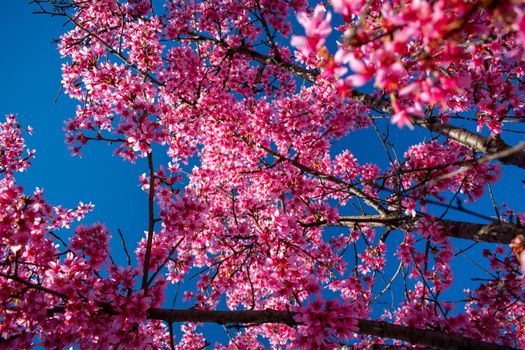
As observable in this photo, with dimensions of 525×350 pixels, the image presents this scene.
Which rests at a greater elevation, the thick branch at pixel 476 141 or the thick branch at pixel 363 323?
the thick branch at pixel 476 141

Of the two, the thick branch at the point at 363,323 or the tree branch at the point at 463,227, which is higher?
the tree branch at the point at 463,227

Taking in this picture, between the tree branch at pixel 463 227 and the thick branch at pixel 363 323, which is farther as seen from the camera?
the tree branch at pixel 463 227

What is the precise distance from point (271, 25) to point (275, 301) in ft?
25.1

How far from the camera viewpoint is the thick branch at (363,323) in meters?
3.20

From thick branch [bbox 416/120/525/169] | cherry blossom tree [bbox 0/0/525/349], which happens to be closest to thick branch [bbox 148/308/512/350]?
cherry blossom tree [bbox 0/0/525/349]

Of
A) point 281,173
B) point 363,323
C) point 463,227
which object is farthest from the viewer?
point 281,173

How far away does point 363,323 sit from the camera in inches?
136

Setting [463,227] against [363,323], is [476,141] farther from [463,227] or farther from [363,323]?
[363,323]

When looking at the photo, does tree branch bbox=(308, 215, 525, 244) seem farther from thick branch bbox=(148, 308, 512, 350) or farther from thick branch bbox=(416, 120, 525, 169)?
thick branch bbox=(148, 308, 512, 350)

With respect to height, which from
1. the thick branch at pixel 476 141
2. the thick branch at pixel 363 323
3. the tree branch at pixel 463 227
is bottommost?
the thick branch at pixel 363 323

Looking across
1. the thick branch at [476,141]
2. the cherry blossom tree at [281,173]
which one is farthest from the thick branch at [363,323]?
the thick branch at [476,141]

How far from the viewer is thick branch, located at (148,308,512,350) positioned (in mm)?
3203

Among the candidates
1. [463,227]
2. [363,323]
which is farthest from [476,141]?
[363,323]

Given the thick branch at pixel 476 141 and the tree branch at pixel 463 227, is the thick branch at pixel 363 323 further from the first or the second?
the thick branch at pixel 476 141
